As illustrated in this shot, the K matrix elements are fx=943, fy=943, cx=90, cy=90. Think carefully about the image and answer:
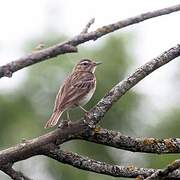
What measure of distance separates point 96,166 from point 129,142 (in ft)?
0.76

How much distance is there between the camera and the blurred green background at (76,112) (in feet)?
59.0

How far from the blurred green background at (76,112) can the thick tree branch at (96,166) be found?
37.4 ft

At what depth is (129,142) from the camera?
5148 millimetres

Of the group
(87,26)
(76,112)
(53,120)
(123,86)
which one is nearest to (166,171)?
(123,86)

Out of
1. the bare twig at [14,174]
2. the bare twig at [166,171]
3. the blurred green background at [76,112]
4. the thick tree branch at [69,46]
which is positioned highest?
the thick tree branch at [69,46]

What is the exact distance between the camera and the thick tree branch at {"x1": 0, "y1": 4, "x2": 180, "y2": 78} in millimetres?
4543

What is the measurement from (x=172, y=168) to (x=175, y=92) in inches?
670

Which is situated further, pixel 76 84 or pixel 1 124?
pixel 1 124

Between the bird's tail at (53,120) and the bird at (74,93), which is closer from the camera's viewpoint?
the bird's tail at (53,120)

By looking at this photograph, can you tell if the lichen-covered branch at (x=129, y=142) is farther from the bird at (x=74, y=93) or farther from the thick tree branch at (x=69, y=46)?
the bird at (x=74, y=93)

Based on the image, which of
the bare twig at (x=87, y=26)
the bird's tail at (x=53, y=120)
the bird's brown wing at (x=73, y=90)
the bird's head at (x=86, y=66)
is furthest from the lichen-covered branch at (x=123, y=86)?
the bird's head at (x=86, y=66)

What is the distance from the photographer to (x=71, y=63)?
19250 mm

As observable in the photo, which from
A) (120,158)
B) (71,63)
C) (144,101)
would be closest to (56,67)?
(71,63)

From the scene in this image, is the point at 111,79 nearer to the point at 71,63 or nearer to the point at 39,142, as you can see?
the point at 71,63
